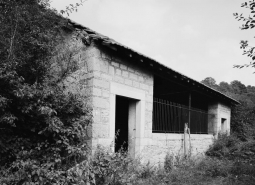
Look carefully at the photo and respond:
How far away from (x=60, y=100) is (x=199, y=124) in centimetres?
678

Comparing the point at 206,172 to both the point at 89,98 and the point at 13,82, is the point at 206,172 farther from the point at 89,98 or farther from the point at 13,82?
the point at 13,82

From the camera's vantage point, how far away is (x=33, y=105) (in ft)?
11.0

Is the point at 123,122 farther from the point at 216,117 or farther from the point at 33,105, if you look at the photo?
the point at 216,117

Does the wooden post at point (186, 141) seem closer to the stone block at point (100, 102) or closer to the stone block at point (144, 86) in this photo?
the stone block at point (144, 86)

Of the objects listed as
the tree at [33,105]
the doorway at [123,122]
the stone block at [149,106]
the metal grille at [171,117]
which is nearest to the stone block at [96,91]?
the tree at [33,105]

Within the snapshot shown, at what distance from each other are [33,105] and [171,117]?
4580mm

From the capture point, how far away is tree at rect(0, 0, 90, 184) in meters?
3.22

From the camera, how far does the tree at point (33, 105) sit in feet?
10.6

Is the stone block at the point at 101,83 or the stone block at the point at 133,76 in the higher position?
the stone block at the point at 133,76

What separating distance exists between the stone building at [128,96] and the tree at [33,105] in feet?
2.07

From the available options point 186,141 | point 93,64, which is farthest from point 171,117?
point 93,64

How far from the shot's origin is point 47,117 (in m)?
3.41

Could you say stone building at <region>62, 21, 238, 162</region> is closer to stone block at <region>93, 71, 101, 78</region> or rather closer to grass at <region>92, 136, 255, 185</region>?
stone block at <region>93, 71, 101, 78</region>

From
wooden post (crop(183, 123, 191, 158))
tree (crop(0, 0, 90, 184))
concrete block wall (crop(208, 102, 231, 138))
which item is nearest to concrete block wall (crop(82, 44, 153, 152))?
tree (crop(0, 0, 90, 184))
